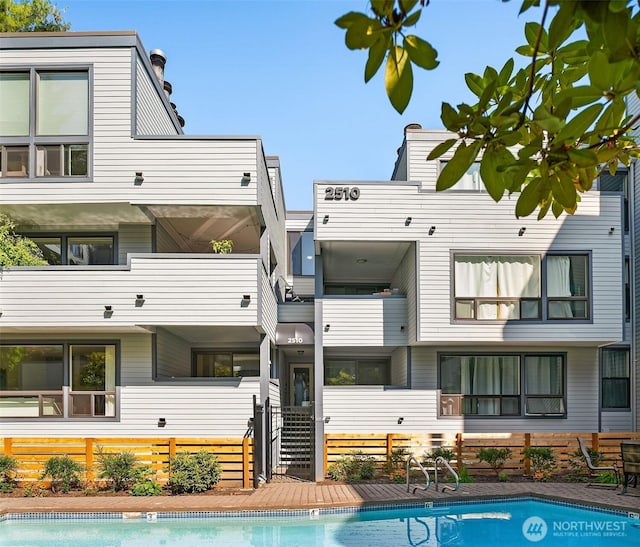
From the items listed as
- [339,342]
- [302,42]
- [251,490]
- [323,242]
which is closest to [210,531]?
[251,490]

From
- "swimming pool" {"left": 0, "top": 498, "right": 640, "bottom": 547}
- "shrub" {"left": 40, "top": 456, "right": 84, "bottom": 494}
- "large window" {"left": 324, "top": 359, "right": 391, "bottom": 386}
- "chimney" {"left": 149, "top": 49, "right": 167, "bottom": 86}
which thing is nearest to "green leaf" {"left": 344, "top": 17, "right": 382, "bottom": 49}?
"swimming pool" {"left": 0, "top": 498, "right": 640, "bottom": 547}

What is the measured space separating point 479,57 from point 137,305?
12393 mm

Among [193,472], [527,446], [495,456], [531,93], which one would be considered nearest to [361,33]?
[531,93]

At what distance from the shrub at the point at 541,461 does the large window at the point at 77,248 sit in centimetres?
1111

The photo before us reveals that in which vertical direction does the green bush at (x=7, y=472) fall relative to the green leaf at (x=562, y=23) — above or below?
below

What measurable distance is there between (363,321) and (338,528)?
6.40 metres

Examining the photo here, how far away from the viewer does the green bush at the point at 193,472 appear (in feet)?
44.2

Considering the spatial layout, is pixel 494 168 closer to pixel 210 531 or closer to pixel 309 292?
pixel 210 531

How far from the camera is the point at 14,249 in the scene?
14492 millimetres

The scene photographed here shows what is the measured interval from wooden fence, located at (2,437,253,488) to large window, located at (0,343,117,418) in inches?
32.1

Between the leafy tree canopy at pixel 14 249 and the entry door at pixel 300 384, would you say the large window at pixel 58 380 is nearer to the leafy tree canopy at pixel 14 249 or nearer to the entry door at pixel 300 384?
the leafy tree canopy at pixel 14 249

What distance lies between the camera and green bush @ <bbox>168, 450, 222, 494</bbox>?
1348 centimetres

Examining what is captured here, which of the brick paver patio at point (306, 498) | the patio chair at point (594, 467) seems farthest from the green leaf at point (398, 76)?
the patio chair at point (594, 467)

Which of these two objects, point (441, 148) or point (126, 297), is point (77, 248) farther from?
point (441, 148)
